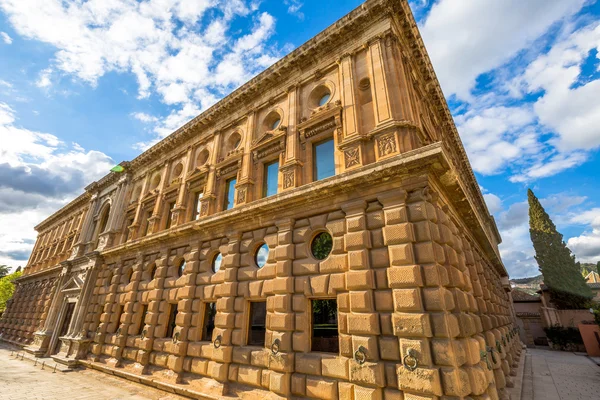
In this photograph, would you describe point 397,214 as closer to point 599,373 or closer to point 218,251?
point 218,251

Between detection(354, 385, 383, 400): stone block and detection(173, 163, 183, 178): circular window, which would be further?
detection(173, 163, 183, 178): circular window

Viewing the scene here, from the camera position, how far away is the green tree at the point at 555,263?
28.3 metres

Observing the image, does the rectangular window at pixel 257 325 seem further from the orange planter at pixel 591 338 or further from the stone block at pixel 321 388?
the orange planter at pixel 591 338

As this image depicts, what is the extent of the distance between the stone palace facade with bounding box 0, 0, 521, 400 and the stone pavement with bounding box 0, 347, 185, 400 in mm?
499

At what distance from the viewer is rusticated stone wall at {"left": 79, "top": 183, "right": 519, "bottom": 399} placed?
6.10 metres

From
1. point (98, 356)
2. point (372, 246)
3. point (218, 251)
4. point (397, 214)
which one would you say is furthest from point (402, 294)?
point (98, 356)

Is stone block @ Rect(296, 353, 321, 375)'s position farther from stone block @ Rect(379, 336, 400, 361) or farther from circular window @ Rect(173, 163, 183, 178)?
circular window @ Rect(173, 163, 183, 178)

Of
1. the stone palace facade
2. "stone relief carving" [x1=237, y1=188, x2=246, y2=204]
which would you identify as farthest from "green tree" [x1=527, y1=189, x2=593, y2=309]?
"stone relief carving" [x1=237, y1=188, x2=246, y2=204]

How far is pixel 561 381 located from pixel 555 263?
25.3 metres

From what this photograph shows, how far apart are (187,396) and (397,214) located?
9467 mm

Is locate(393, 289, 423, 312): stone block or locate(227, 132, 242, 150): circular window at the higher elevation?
locate(227, 132, 242, 150): circular window

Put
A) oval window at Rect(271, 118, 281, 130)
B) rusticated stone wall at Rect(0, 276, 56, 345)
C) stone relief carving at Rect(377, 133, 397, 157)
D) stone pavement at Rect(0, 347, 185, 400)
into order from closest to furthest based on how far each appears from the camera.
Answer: stone relief carving at Rect(377, 133, 397, 157), stone pavement at Rect(0, 347, 185, 400), oval window at Rect(271, 118, 281, 130), rusticated stone wall at Rect(0, 276, 56, 345)

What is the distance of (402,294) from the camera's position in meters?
6.46

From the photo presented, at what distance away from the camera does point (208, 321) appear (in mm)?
11008
